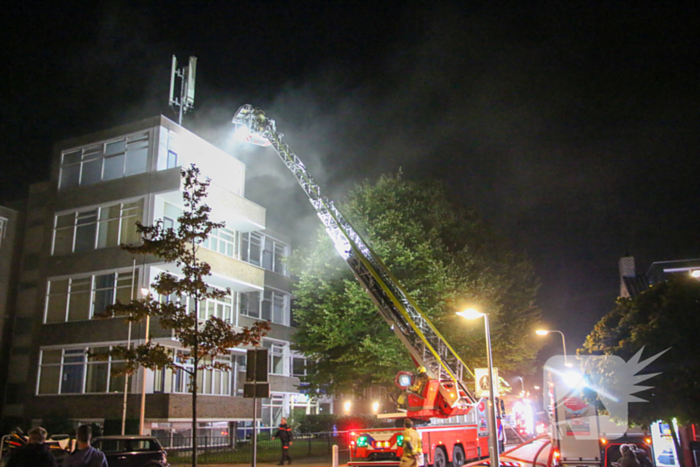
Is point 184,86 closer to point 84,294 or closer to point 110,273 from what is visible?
point 110,273

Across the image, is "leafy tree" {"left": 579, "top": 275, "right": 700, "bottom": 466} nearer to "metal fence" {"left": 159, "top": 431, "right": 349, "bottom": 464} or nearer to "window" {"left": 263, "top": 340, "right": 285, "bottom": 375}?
"metal fence" {"left": 159, "top": 431, "right": 349, "bottom": 464}

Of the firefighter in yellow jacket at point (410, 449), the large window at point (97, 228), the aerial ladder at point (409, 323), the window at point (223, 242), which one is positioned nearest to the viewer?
the firefighter in yellow jacket at point (410, 449)

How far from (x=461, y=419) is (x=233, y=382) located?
16523 millimetres

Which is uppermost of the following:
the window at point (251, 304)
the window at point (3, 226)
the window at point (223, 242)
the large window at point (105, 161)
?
the large window at point (105, 161)

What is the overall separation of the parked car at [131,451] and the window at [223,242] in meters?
15.1

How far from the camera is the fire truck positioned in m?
15.5

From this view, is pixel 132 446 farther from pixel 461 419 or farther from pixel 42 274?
pixel 42 274

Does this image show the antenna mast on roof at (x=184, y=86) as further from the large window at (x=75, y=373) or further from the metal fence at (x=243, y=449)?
the metal fence at (x=243, y=449)

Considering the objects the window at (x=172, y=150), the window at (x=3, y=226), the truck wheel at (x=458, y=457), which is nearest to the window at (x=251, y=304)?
the window at (x=172, y=150)

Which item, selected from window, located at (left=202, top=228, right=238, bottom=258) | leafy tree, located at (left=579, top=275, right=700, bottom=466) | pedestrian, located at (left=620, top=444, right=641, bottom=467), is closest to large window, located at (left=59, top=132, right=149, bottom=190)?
window, located at (left=202, top=228, right=238, bottom=258)

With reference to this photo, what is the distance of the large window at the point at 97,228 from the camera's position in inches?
1069

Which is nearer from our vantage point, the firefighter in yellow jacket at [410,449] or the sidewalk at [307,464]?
the firefighter in yellow jacket at [410,449]

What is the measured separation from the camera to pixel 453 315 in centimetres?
2439

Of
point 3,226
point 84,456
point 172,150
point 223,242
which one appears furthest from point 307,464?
point 3,226
